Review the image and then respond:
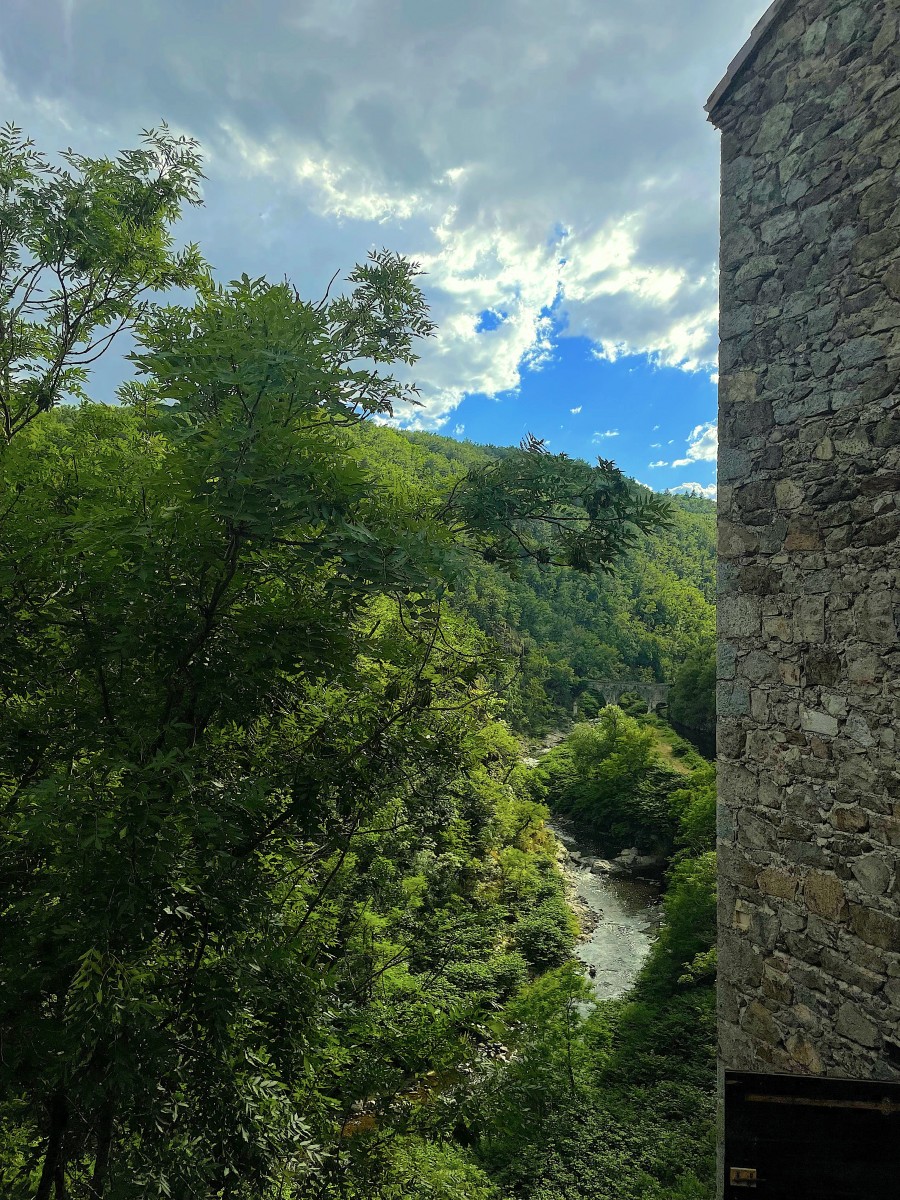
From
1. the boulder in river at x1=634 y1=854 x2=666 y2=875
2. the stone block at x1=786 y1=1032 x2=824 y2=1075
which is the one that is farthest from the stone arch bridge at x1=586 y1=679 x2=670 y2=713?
the stone block at x1=786 y1=1032 x2=824 y2=1075

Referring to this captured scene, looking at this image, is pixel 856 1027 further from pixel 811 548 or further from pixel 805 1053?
pixel 811 548

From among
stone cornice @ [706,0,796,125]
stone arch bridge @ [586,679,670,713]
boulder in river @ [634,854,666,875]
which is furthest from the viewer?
stone arch bridge @ [586,679,670,713]

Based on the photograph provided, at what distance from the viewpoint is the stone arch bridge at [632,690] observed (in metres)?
39.7

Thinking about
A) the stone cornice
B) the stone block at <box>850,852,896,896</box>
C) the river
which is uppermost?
the stone cornice

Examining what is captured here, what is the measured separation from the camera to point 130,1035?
204cm

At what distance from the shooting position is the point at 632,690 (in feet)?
140

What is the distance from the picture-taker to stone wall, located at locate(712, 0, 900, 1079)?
8.68 feet

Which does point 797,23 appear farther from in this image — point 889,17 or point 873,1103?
point 873,1103

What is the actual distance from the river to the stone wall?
9.62 m

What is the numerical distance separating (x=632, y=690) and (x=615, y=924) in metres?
28.7

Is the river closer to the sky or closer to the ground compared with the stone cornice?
closer to the ground

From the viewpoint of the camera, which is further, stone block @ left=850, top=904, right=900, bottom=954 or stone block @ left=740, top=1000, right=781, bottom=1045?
stone block @ left=740, top=1000, right=781, bottom=1045

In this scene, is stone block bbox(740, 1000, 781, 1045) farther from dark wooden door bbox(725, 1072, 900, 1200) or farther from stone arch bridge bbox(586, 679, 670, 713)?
stone arch bridge bbox(586, 679, 670, 713)

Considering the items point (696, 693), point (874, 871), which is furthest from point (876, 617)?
point (696, 693)
